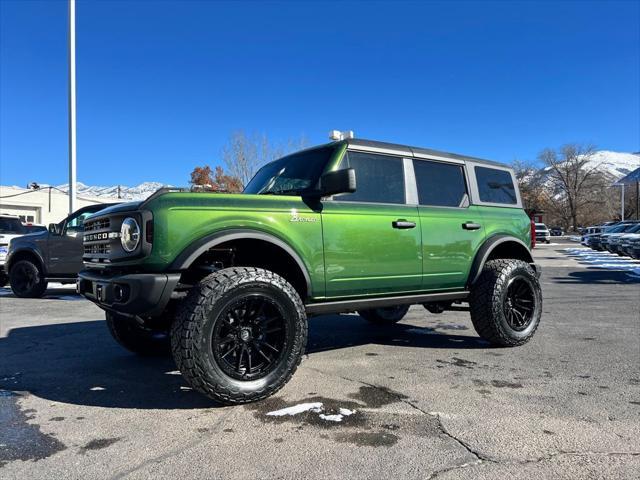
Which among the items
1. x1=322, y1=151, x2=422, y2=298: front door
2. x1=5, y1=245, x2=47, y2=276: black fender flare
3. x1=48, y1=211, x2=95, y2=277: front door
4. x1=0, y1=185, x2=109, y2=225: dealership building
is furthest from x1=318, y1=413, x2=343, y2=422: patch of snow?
x1=0, y1=185, x2=109, y2=225: dealership building

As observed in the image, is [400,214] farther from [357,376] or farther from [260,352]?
[260,352]

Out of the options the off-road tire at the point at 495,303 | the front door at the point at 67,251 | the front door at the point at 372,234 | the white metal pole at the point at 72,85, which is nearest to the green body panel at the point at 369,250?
the front door at the point at 372,234

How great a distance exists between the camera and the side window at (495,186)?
5.61 m

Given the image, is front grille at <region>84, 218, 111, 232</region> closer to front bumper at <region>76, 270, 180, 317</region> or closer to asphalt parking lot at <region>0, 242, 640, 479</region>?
front bumper at <region>76, 270, 180, 317</region>

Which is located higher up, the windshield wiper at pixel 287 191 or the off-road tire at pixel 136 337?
the windshield wiper at pixel 287 191

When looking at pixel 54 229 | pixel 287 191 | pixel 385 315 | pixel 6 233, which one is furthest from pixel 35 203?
pixel 287 191

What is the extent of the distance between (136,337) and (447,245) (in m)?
3.25

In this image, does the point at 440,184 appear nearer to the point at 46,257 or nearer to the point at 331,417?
the point at 331,417

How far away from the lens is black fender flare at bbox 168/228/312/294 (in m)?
3.46

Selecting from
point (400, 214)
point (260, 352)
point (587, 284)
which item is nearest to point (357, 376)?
point (260, 352)

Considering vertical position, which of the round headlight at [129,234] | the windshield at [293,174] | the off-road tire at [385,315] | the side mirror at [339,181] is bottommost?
the off-road tire at [385,315]

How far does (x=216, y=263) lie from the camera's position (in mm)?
4062

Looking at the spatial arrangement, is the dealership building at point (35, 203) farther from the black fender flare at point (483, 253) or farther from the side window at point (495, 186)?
the black fender flare at point (483, 253)

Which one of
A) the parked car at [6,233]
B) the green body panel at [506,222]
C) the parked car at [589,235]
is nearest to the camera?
the green body panel at [506,222]
